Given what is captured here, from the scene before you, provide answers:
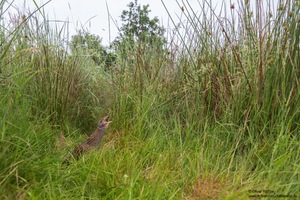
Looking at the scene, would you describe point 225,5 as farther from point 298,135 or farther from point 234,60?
point 298,135

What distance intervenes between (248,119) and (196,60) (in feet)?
2.41

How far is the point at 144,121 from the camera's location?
258cm

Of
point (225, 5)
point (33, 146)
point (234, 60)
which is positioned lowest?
point (33, 146)

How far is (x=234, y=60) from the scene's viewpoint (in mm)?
2320

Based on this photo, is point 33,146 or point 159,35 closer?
point 33,146

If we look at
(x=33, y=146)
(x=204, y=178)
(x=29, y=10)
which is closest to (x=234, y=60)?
(x=204, y=178)

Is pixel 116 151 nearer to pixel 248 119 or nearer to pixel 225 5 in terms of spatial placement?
pixel 248 119

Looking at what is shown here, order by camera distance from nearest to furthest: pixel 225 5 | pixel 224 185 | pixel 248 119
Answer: pixel 224 185, pixel 248 119, pixel 225 5

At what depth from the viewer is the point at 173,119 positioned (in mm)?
2408

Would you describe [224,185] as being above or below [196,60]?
below

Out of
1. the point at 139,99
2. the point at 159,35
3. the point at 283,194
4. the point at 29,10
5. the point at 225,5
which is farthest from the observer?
the point at 159,35

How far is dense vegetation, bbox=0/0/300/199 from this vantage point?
1.61m

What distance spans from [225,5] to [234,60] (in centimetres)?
44

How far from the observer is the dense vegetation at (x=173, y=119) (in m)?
1.61
